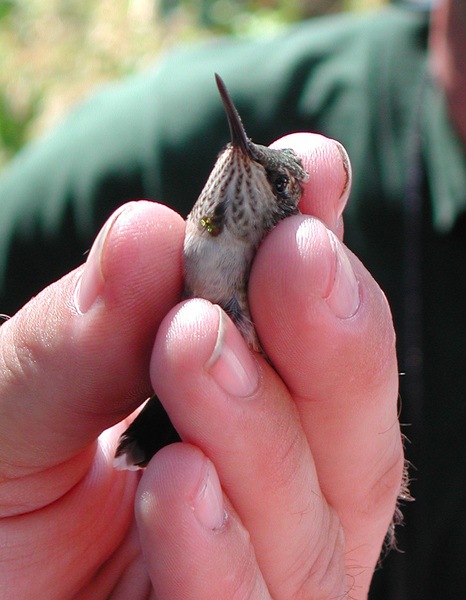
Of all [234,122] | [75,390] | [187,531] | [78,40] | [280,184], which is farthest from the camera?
[78,40]

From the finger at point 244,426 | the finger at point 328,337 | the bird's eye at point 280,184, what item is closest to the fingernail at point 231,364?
the finger at point 244,426

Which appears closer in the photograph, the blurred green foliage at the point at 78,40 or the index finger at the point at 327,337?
the index finger at the point at 327,337

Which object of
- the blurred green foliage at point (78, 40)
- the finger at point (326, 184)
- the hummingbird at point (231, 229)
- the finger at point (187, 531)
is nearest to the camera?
the finger at point (187, 531)

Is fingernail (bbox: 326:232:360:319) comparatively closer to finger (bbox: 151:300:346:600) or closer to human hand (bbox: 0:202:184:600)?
finger (bbox: 151:300:346:600)

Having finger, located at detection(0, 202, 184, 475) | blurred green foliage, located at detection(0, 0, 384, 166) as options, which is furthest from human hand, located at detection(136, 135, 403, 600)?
blurred green foliage, located at detection(0, 0, 384, 166)

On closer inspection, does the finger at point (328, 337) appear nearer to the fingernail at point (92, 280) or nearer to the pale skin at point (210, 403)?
the pale skin at point (210, 403)

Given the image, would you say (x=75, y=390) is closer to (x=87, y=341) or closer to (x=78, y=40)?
(x=87, y=341)

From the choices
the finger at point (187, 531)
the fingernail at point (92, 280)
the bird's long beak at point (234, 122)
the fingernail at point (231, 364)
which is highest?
the bird's long beak at point (234, 122)

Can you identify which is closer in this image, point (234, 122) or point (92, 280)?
point (92, 280)

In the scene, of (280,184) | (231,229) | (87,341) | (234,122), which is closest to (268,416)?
(87,341)
